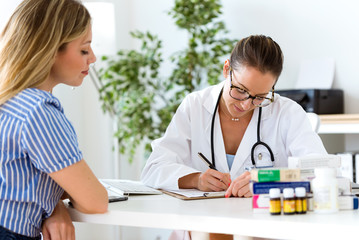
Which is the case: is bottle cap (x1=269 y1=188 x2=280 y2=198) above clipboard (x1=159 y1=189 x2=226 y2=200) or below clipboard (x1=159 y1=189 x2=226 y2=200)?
above

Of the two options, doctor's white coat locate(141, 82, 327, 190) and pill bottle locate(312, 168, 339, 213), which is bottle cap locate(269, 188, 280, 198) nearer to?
pill bottle locate(312, 168, 339, 213)

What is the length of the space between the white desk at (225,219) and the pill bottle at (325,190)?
2cm

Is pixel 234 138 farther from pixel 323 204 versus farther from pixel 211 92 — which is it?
pixel 323 204

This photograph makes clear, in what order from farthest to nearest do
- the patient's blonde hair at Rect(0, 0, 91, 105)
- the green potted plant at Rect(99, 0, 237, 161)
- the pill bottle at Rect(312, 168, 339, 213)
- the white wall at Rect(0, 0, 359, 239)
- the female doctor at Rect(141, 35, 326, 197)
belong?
the green potted plant at Rect(99, 0, 237, 161) → the white wall at Rect(0, 0, 359, 239) → the female doctor at Rect(141, 35, 326, 197) → the patient's blonde hair at Rect(0, 0, 91, 105) → the pill bottle at Rect(312, 168, 339, 213)

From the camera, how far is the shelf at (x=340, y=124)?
304 cm

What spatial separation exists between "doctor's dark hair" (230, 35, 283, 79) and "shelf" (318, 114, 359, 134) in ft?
4.19

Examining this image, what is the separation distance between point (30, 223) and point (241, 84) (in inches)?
34.8

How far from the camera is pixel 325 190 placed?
4.33 ft

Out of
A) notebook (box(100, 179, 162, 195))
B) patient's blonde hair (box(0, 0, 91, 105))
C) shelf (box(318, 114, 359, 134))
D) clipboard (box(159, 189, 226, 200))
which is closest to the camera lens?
patient's blonde hair (box(0, 0, 91, 105))

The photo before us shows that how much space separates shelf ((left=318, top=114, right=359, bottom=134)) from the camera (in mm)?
3039

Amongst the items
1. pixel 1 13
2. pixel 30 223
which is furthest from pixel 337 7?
pixel 30 223

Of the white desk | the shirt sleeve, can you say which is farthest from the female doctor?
the shirt sleeve

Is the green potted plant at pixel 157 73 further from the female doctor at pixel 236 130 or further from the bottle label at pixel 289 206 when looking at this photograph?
the bottle label at pixel 289 206

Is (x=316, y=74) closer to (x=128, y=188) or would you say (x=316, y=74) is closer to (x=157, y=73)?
(x=157, y=73)
